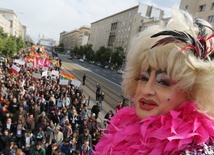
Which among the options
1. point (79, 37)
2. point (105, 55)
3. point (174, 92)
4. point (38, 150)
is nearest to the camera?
point (174, 92)

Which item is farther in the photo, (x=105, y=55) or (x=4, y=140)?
(x=105, y=55)

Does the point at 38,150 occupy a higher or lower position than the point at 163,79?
lower

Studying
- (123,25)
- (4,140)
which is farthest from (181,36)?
(123,25)

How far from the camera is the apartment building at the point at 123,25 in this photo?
219 ft

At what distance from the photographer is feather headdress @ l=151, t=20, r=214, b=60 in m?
1.42

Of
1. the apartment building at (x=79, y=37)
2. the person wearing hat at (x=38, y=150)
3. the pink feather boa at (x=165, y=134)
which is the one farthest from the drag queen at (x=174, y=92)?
the apartment building at (x=79, y=37)

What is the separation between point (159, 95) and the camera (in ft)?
4.94

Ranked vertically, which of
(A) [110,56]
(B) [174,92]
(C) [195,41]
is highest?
(C) [195,41]

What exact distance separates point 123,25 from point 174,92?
252ft

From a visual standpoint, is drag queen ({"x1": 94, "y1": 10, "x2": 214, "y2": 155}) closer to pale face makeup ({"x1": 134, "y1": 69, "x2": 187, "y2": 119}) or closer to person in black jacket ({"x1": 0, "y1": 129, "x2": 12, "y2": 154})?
pale face makeup ({"x1": 134, "y1": 69, "x2": 187, "y2": 119})

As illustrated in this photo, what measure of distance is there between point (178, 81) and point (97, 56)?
68.6m

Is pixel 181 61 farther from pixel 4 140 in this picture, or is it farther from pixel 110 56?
pixel 110 56

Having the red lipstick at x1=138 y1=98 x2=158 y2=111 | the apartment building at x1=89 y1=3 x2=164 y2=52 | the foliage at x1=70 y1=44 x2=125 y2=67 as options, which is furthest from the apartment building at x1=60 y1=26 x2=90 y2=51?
the red lipstick at x1=138 y1=98 x2=158 y2=111

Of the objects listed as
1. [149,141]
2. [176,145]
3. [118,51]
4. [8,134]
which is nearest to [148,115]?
[149,141]
